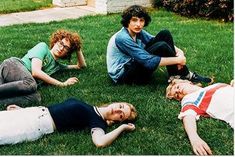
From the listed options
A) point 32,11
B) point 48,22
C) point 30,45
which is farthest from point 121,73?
point 32,11

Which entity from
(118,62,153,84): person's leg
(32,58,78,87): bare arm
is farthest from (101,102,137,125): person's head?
(32,58,78,87): bare arm

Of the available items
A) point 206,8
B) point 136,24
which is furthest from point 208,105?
point 206,8

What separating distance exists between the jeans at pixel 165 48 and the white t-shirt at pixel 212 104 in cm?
106

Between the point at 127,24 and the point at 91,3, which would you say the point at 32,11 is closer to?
the point at 91,3

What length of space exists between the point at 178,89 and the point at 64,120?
4.67ft

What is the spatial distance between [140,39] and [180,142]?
2.10 meters

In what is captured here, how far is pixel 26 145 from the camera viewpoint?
181 inches

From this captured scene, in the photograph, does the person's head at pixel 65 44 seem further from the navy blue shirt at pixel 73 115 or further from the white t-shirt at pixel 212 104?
the white t-shirt at pixel 212 104

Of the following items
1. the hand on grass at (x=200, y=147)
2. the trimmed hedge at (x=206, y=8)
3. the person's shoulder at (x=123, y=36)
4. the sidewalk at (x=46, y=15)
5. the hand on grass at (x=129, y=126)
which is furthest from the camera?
the sidewalk at (x=46, y=15)

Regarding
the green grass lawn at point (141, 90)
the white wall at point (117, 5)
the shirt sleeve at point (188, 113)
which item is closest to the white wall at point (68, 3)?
the white wall at point (117, 5)

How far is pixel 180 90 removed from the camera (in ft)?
18.2

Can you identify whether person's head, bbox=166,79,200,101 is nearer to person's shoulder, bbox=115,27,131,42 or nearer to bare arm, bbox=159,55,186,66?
bare arm, bbox=159,55,186,66

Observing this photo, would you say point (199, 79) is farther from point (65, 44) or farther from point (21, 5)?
point (21, 5)

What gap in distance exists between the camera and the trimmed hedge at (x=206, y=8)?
10.9 m
